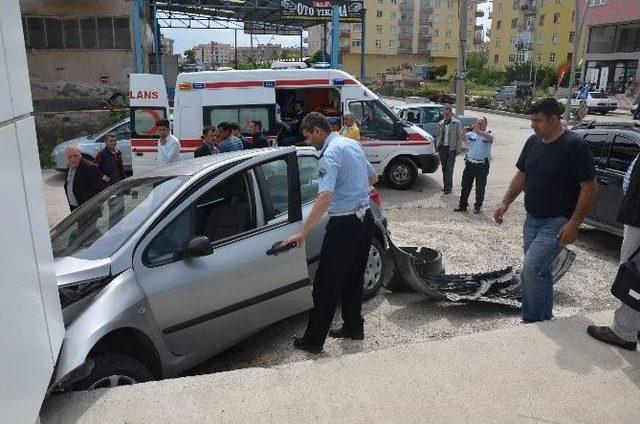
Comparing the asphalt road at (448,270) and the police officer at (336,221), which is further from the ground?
the police officer at (336,221)

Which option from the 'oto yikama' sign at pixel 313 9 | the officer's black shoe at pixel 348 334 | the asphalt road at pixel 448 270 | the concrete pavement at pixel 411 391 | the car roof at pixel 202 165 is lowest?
the asphalt road at pixel 448 270

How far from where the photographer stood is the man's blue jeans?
3914 millimetres

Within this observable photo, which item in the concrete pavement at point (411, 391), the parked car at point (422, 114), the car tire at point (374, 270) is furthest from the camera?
the parked car at point (422, 114)

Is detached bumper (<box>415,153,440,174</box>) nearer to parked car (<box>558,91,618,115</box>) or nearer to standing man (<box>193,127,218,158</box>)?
standing man (<box>193,127,218,158</box>)

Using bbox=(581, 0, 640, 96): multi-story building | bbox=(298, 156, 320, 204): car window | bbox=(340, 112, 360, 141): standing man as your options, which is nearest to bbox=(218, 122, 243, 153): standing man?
bbox=(340, 112, 360, 141): standing man

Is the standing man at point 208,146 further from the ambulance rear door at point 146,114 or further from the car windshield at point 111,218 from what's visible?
the car windshield at point 111,218

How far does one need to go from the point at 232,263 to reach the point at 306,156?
1.68m

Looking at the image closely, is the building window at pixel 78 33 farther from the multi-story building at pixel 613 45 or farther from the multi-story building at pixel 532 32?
the multi-story building at pixel 532 32

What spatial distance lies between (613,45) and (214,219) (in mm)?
53863

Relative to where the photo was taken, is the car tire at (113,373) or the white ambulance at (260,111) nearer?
the car tire at (113,373)

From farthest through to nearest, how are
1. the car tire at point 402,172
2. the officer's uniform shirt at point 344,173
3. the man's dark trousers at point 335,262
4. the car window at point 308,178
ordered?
the car tire at point 402,172 < the car window at point 308,178 < the man's dark trousers at point 335,262 < the officer's uniform shirt at point 344,173

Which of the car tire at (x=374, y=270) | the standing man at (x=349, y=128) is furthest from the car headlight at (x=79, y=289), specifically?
the standing man at (x=349, y=128)

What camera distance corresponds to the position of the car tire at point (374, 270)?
5.30m

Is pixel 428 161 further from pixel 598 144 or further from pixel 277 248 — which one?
pixel 277 248
